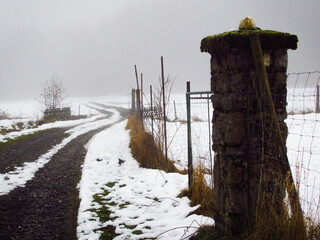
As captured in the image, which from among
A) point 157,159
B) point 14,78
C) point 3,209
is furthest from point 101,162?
point 14,78

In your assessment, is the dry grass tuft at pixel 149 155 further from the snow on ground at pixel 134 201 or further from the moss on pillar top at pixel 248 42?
the moss on pillar top at pixel 248 42

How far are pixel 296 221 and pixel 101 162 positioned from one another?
504 centimetres

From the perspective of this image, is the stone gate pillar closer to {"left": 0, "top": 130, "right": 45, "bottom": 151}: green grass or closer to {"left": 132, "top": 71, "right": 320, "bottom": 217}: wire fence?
{"left": 132, "top": 71, "right": 320, "bottom": 217}: wire fence

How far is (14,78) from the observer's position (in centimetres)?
18212

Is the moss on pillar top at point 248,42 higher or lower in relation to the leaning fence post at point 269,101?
higher

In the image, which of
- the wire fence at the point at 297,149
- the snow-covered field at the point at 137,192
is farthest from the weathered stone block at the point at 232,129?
the snow-covered field at the point at 137,192

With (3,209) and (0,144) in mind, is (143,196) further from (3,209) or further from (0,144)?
(0,144)

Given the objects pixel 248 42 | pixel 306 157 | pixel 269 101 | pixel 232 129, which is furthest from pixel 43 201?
pixel 306 157

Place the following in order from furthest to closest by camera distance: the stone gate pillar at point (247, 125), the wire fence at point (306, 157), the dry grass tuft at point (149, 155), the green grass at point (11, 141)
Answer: the green grass at point (11, 141) < the dry grass tuft at point (149, 155) < the stone gate pillar at point (247, 125) < the wire fence at point (306, 157)

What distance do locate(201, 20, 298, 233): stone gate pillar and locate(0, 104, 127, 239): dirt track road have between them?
7.10 feet

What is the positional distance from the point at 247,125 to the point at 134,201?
2552 mm

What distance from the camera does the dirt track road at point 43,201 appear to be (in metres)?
3.14

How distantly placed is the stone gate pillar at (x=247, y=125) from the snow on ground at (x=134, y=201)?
2.33 ft

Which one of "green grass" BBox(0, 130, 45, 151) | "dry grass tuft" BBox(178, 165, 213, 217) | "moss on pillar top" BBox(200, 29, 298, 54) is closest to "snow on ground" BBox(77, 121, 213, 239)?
"dry grass tuft" BBox(178, 165, 213, 217)
